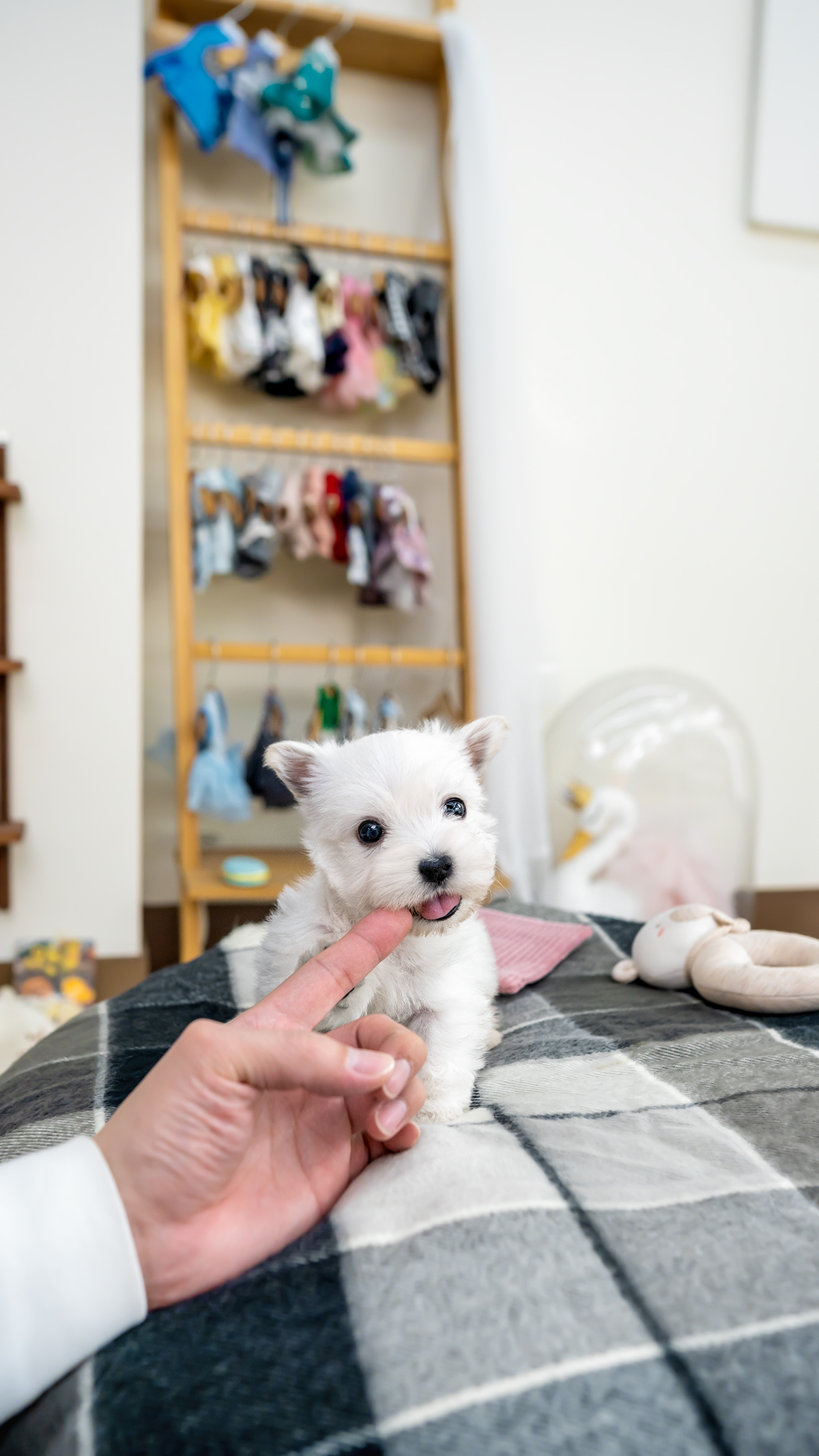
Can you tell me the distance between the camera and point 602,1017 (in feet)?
2.63

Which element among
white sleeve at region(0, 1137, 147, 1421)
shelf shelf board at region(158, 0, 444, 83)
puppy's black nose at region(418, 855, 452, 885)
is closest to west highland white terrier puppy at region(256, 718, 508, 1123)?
puppy's black nose at region(418, 855, 452, 885)

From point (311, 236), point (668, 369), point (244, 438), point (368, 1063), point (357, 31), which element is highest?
point (357, 31)

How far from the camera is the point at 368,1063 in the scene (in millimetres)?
458

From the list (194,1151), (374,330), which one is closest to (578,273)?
(374,330)

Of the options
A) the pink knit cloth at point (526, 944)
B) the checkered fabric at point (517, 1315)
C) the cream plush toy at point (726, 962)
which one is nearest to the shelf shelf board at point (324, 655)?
the pink knit cloth at point (526, 944)

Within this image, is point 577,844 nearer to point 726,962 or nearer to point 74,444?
point 726,962

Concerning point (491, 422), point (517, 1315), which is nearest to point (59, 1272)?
point (517, 1315)

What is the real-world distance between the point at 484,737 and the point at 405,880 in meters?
0.18

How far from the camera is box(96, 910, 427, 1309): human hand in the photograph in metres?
0.42

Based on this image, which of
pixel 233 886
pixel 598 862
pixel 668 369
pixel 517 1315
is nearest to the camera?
pixel 517 1315

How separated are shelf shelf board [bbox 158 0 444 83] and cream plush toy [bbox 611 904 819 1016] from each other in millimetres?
2371

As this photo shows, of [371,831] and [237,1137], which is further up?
[371,831]

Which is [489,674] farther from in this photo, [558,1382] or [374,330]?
[558,1382]

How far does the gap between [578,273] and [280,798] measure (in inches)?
71.6
